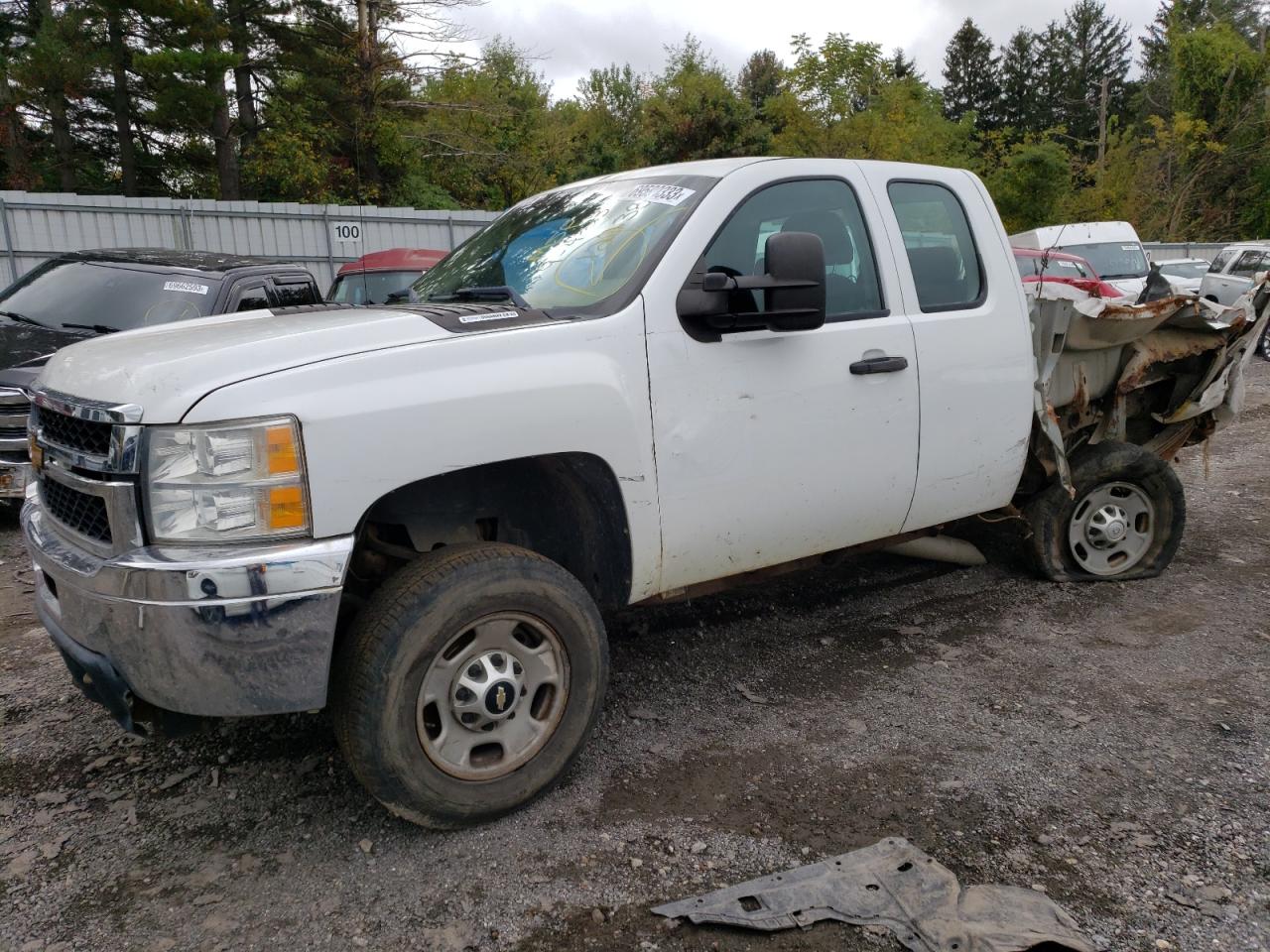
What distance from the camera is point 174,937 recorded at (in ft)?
8.39

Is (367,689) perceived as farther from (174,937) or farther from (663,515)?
(663,515)

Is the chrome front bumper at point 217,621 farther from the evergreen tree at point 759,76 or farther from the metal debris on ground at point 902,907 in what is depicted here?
the evergreen tree at point 759,76

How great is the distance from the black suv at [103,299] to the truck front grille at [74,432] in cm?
363

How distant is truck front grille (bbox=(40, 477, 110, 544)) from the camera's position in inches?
107

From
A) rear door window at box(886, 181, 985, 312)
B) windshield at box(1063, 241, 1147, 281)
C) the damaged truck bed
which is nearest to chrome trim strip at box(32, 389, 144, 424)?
rear door window at box(886, 181, 985, 312)

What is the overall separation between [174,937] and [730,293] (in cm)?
249

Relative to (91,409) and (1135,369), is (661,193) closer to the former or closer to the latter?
(91,409)

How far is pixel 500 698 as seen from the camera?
116 inches

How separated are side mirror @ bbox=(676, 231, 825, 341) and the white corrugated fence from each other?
10256 mm

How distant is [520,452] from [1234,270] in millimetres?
21477

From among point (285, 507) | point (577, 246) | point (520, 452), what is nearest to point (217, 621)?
point (285, 507)

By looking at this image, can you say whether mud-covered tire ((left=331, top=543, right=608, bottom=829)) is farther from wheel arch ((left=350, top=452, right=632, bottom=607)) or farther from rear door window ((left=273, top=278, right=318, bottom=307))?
rear door window ((left=273, top=278, right=318, bottom=307))

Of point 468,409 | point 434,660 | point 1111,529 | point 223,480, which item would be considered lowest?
point 1111,529

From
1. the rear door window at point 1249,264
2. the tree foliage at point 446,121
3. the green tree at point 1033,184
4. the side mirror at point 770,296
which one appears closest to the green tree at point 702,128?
the tree foliage at point 446,121
